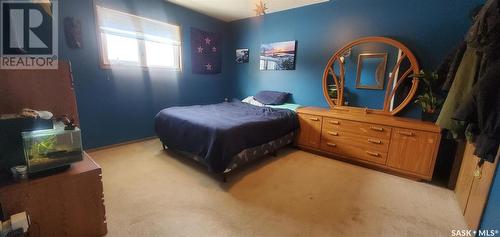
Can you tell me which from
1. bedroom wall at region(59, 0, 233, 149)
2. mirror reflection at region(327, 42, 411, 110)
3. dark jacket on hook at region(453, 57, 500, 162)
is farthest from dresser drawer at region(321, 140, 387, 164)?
bedroom wall at region(59, 0, 233, 149)

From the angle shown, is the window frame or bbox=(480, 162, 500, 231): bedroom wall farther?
the window frame

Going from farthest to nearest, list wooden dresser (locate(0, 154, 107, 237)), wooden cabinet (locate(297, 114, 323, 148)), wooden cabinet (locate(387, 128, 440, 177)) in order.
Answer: wooden cabinet (locate(297, 114, 323, 148)) < wooden cabinet (locate(387, 128, 440, 177)) < wooden dresser (locate(0, 154, 107, 237))

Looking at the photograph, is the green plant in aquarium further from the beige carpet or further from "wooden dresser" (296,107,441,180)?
"wooden dresser" (296,107,441,180)

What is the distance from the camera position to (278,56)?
12.7 feet

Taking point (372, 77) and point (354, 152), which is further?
point (372, 77)

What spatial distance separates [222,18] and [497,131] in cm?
421

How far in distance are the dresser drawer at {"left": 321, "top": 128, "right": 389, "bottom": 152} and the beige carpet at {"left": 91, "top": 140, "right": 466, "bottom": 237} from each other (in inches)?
12.4

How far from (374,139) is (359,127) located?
220 millimetres

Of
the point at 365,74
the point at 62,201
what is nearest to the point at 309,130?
the point at 365,74

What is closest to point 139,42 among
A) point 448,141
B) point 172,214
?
point 172,214

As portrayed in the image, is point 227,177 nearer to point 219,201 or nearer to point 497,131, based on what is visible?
point 219,201

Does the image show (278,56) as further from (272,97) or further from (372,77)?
(372,77)

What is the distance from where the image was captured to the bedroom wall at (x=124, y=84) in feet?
8.93

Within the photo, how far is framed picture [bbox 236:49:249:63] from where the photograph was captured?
4.34 m
